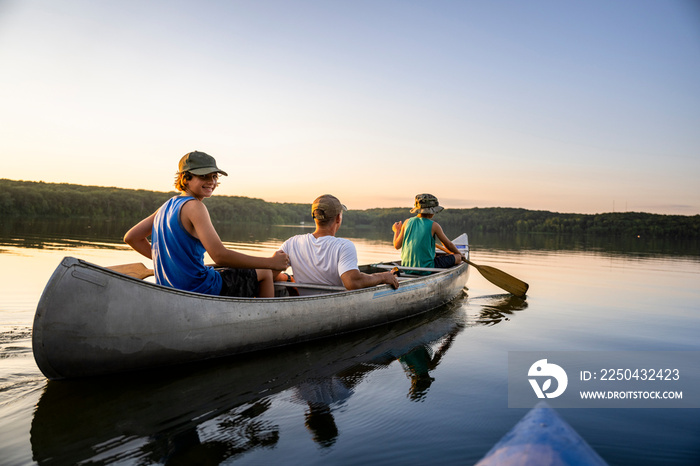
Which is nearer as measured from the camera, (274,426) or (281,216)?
(274,426)

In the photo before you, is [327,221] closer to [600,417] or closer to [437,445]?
[437,445]

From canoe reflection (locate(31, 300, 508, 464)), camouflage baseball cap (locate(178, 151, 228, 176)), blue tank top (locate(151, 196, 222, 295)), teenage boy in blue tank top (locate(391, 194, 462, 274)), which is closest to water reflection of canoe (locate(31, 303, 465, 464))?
canoe reflection (locate(31, 300, 508, 464))

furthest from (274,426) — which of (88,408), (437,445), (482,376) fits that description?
(482,376)

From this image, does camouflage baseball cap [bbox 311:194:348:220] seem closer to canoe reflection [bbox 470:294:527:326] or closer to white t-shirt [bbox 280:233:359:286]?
white t-shirt [bbox 280:233:359:286]

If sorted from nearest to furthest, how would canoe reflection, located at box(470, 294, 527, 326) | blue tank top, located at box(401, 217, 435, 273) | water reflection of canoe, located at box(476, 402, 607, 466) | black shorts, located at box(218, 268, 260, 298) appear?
water reflection of canoe, located at box(476, 402, 607, 466) < black shorts, located at box(218, 268, 260, 298) < canoe reflection, located at box(470, 294, 527, 326) < blue tank top, located at box(401, 217, 435, 273)

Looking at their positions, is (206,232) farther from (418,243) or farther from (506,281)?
(506,281)

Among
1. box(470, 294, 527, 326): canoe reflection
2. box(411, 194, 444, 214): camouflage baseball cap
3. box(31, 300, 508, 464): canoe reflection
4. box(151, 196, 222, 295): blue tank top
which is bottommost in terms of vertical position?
box(470, 294, 527, 326): canoe reflection

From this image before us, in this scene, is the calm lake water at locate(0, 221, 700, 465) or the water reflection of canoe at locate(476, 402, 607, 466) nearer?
the water reflection of canoe at locate(476, 402, 607, 466)

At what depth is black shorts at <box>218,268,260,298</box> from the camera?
4367 millimetres

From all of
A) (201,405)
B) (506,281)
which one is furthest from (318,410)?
(506,281)

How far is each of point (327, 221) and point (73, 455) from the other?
313 cm

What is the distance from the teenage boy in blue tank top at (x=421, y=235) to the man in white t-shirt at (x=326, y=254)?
8.40 ft

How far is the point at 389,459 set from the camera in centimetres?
260

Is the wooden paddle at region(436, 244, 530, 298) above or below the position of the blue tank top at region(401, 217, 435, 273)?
below
